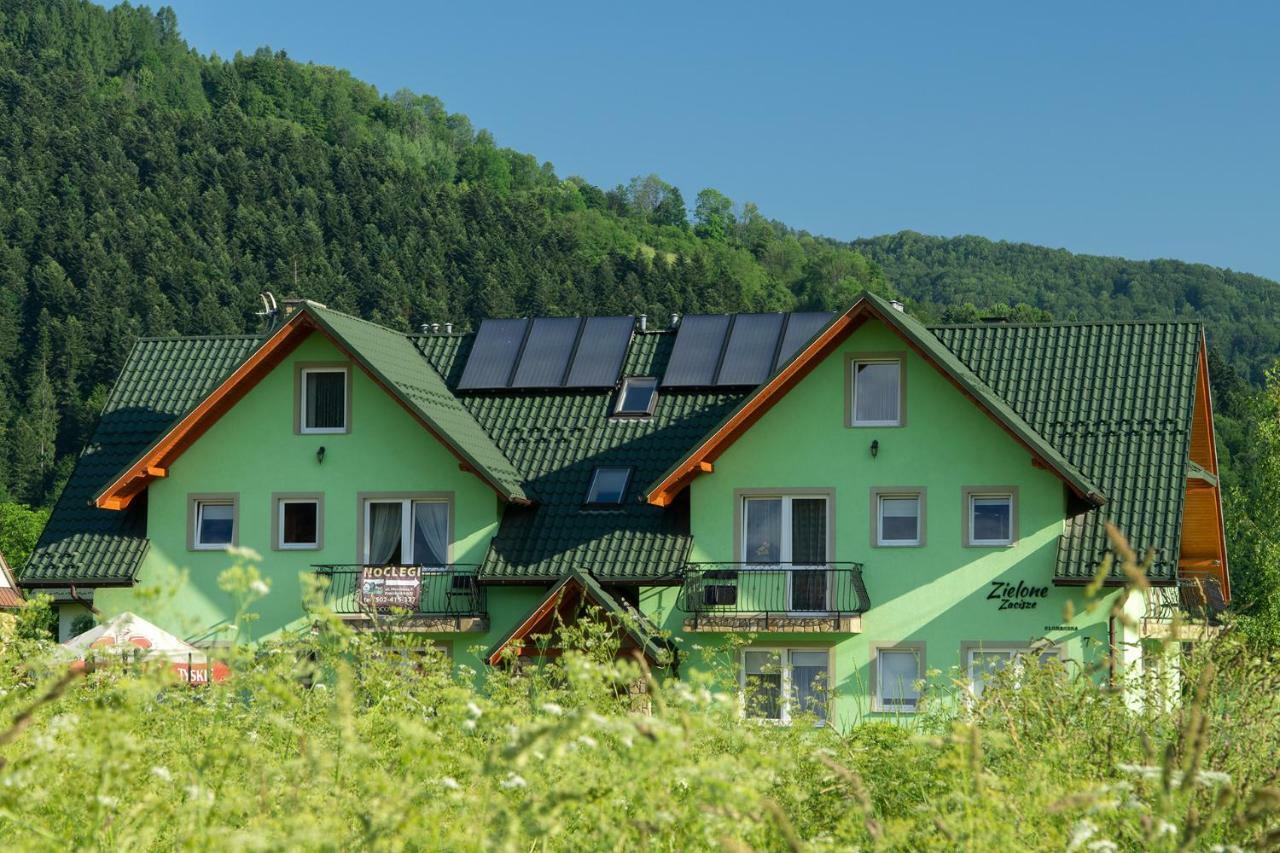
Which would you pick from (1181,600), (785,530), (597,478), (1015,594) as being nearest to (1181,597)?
(1181,600)

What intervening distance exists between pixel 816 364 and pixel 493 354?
6952mm

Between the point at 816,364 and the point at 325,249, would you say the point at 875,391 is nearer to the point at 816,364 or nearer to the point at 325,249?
the point at 816,364

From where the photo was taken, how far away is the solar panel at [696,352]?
30.4 metres

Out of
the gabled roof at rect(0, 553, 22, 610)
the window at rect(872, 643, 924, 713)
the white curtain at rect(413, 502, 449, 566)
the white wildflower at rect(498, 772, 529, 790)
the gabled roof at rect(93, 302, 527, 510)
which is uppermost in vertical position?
the gabled roof at rect(93, 302, 527, 510)

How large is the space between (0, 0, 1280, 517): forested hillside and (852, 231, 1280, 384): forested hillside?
0.24m

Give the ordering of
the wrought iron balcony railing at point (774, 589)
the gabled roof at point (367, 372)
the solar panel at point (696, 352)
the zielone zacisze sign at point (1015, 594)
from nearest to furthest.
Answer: the zielone zacisze sign at point (1015, 594), the wrought iron balcony railing at point (774, 589), the gabled roof at point (367, 372), the solar panel at point (696, 352)

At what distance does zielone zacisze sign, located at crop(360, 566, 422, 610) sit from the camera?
92.1 feet

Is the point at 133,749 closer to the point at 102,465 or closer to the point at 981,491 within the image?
the point at 981,491

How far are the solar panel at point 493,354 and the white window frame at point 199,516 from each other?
442 centimetres

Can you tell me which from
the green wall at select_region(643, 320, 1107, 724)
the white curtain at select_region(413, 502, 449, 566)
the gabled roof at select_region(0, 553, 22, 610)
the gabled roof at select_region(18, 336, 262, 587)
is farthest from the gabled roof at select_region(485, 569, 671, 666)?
the gabled roof at select_region(0, 553, 22, 610)

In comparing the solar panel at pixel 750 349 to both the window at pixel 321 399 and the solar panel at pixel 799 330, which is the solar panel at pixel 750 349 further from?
the window at pixel 321 399

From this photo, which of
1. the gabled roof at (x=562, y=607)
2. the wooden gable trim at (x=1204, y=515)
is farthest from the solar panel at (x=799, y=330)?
the wooden gable trim at (x=1204, y=515)

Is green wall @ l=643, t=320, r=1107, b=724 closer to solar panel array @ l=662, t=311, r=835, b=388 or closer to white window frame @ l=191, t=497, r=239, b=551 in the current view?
solar panel array @ l=662, t=311, r=835, b=388

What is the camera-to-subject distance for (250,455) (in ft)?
97.1
